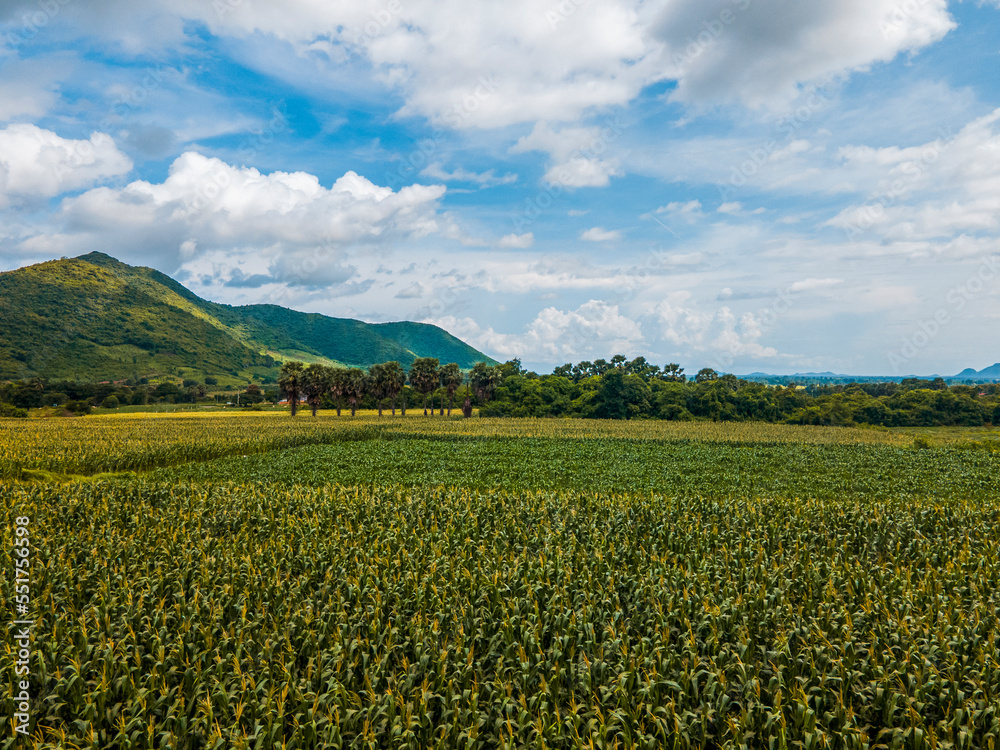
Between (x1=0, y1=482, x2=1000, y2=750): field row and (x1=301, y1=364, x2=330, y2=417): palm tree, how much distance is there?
79373 millimetres

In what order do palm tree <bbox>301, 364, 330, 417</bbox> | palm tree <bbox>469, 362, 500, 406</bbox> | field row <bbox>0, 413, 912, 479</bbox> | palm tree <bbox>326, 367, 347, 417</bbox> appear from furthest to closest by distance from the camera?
palm tree <bbox>469, 362, 500, 406</bbox> → palm tree <bbox>326, 367, 347, 417</bbox> → palm tree <bbox>301, 364, 330, 417</bbox> → field row <bbox>0, 413, 912, 479</bbox>

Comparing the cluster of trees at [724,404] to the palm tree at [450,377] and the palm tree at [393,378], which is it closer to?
the palm tree at [450,377]

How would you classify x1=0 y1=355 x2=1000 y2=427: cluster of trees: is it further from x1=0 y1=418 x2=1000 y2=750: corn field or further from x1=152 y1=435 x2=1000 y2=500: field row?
x1=0 y1=418 x2=1000 y2=750: corn field

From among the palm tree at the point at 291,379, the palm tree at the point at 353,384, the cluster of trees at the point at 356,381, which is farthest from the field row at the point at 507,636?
the palm tree at the point at 353,384

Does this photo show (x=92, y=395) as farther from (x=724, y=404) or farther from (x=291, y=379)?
(x=724, y=404)

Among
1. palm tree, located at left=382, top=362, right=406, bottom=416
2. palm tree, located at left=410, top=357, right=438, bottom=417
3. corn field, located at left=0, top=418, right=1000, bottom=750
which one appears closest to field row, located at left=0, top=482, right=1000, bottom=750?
corn field, located at left=0, top=418, right=1000, bottom=750

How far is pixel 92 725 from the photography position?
668 cm

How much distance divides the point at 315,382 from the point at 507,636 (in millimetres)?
92180

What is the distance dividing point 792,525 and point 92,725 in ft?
61.6

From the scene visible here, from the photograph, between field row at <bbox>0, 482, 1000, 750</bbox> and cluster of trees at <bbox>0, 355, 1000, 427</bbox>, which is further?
cluster of trees at <bbox>0, 355, 1000, 427</bbox>

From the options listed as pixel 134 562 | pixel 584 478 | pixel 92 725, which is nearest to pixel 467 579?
pixel 92 725

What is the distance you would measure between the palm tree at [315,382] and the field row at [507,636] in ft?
260

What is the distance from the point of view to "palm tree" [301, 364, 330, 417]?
93.8 metres

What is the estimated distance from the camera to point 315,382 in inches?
3720
